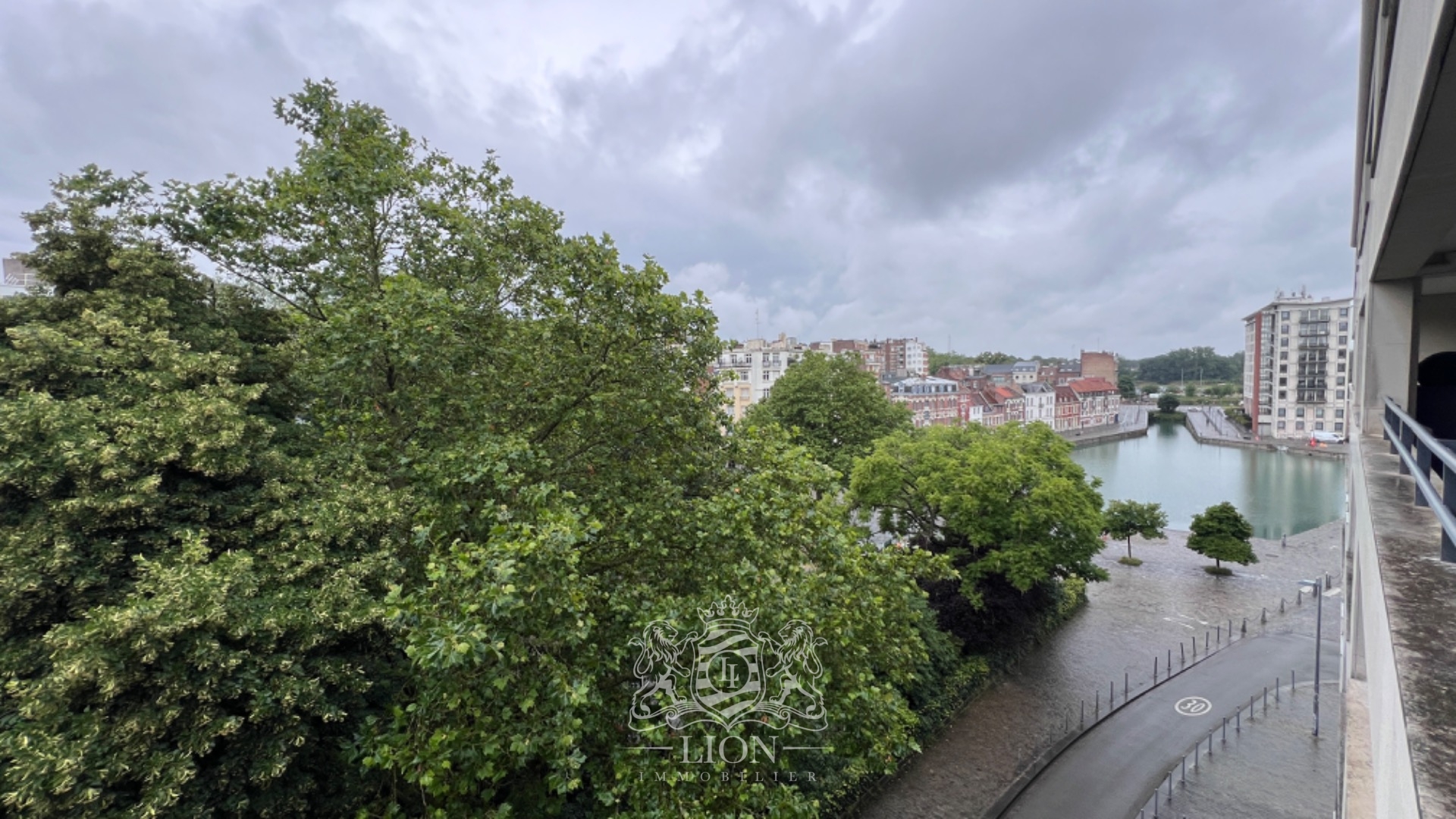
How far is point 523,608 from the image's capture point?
4.43 m

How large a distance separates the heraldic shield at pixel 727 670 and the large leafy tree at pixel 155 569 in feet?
7.47

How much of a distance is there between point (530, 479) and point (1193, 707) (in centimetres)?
1513

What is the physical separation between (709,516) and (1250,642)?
60.4 ft

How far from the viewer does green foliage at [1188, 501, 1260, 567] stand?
68.9ft

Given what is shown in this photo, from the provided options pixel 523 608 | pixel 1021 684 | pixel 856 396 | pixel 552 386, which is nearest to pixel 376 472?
pixel 552 386

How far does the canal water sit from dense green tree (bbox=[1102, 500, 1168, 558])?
4.61 m

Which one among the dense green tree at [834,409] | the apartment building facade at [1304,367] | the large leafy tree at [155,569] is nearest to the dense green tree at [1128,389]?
the apartment building facade at [1304,367]

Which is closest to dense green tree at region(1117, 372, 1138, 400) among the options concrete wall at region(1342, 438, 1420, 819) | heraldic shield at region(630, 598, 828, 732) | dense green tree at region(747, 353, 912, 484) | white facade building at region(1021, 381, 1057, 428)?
white facade building at region(1021, 381, 1057, 428)

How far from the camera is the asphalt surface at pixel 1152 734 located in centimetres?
1024

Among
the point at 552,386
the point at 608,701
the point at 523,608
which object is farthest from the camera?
the point at 552,386

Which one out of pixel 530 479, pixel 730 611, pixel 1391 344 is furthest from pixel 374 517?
pixel 1391 344

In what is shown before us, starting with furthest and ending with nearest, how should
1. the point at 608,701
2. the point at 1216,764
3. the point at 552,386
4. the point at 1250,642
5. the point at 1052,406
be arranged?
the point at 1052,406
the point at 1250,642
the point at 1216,764
the point at 552,386
the point at 608,701

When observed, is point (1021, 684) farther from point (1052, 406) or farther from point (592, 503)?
point (1052, 406)

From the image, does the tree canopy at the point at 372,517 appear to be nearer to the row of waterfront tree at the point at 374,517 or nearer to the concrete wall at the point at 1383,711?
the row of waterfront tree at the point at 374,517
